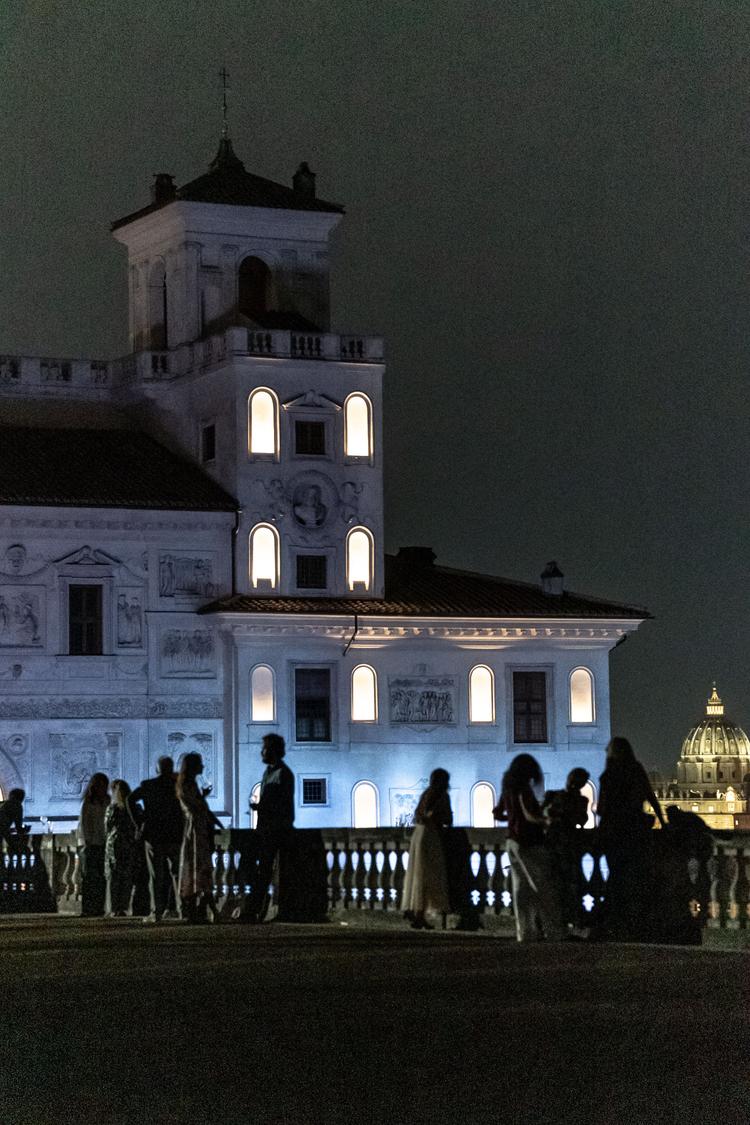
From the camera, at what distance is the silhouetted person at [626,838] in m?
20.5

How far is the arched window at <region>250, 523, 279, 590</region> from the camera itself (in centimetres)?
6297

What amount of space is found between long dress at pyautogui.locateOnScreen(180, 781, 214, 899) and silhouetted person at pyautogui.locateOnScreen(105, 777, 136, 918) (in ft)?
7.91

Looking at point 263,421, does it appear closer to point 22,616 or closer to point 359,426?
point 359,426

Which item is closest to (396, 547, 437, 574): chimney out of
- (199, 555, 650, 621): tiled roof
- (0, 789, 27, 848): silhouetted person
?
(199, 555, 650, 621): tiled roof

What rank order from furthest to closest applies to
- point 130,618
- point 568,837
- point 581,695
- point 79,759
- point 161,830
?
point 581,695, point 130,618, point 79,759, point 161,830, point 568,837

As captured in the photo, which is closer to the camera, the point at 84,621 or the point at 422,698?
the point at 84,621

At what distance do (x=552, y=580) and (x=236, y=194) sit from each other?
12.6m

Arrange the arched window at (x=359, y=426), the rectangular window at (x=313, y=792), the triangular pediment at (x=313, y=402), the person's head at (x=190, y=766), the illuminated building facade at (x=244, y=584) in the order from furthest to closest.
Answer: the arched window at (x=359, y=426) < the triangular pediment at (x=313, y=402) < the rectangular window at (x=313, y=792) < the illuminated building facade at (x=244, y=584) < the person's head at (x=190, y=766)

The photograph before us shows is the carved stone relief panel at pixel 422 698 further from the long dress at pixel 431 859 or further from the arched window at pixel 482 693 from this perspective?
the long dress at pixel 431 859

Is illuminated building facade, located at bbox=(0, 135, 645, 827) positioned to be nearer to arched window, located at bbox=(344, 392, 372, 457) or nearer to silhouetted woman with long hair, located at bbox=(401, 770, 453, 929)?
arched window, located at bbox=(344, 392, 372, 457)

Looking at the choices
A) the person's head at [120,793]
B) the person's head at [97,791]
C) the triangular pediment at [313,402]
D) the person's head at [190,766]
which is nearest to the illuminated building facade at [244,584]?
the triangular pediment at [313,402]

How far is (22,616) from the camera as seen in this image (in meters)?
60.3

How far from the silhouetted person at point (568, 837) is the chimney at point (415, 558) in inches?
A: 1829

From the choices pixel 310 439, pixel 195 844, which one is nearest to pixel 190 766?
pixel 195 844
